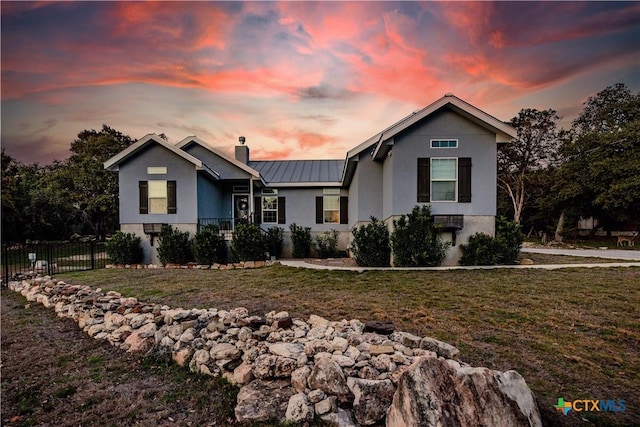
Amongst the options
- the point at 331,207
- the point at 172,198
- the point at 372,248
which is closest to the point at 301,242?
the point at 331,207

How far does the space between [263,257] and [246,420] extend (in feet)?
31.3

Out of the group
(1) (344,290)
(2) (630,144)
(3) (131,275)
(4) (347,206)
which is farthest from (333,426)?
(2) (630,144)

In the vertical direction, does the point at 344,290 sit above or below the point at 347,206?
below

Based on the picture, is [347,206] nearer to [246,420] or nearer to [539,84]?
[539,84]

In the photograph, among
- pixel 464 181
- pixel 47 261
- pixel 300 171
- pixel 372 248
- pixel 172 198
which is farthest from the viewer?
pixel 300 171

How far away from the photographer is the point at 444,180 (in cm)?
1009

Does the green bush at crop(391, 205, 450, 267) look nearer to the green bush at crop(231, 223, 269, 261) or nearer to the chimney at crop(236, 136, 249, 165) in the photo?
the green bush at crop(231, 223, 269, 261)

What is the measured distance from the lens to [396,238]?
380 inches

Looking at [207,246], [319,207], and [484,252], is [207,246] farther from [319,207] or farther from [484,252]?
[484,252]

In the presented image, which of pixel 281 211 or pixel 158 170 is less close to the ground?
pixel 158 170

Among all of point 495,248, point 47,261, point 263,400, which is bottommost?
point 47,261

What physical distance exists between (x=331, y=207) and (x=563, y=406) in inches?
489

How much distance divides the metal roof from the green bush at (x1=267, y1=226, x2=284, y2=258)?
2252 mm

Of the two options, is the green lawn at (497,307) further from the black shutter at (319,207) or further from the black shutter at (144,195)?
the black shutter at (319,207)
